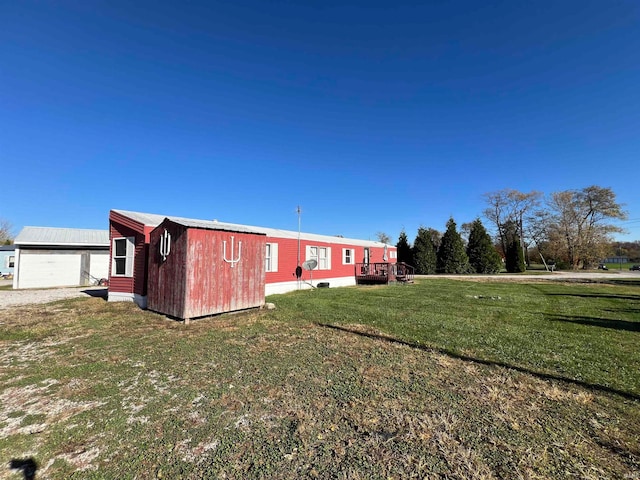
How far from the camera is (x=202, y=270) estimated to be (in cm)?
793

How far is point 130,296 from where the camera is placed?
34.8 feet

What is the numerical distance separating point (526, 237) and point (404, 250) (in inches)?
880

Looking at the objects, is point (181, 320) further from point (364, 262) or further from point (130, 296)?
point (364, 262)

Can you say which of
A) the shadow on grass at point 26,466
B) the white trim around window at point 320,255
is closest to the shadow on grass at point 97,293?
the white trim around window at point 320,255

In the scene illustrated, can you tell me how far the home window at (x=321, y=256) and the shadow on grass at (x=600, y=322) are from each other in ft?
33.7

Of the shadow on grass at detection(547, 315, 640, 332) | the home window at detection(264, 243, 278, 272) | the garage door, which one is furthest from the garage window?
the shadow on grass at detection(547, 315, 640, 332)

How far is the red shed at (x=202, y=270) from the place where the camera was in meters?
7.74

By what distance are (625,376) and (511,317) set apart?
428 centimetres

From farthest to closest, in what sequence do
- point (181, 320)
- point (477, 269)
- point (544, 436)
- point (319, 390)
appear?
1. point (477, 269)
2. point (181, 320)
3. point (319, 390)
4. point (544, 436)

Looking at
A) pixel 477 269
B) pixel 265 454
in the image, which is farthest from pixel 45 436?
pixel 477 269

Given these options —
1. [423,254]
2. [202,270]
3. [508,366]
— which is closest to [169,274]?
[202,270]

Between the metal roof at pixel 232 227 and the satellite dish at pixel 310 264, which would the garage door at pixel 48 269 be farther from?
the satellite dish at pixel 310 264

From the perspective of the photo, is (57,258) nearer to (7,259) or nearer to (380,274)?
(7,259)

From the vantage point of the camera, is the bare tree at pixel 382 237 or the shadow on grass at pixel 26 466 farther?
the bare tree at pixel 382 237
